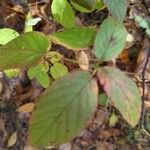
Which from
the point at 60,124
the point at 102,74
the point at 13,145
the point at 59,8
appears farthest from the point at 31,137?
the point at 13,145

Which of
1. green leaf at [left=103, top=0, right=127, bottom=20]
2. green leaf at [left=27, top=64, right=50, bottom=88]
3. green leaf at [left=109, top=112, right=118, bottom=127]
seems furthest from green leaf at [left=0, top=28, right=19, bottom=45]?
green leaf at [left=109, top=112, right=118, bottom=127]

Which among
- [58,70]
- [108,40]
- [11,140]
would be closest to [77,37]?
[108,40]

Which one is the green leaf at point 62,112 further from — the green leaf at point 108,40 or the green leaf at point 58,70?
the green leaf at point 58,70

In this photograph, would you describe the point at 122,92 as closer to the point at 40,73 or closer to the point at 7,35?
the point at 40,73

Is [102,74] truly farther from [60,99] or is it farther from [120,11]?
[120,11]

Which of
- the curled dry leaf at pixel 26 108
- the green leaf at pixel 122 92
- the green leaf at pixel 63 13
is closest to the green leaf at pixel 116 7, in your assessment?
the green leaf at pixel 63 13

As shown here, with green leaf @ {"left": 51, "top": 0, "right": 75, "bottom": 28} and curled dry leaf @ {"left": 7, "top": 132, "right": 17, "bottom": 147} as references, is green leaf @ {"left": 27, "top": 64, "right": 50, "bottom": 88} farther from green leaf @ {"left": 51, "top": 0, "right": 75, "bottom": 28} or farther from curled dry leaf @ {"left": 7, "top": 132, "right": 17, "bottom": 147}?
curled dry leaf @ {"left": 7, "top": 132, "right": 17, "bottom": 147}
